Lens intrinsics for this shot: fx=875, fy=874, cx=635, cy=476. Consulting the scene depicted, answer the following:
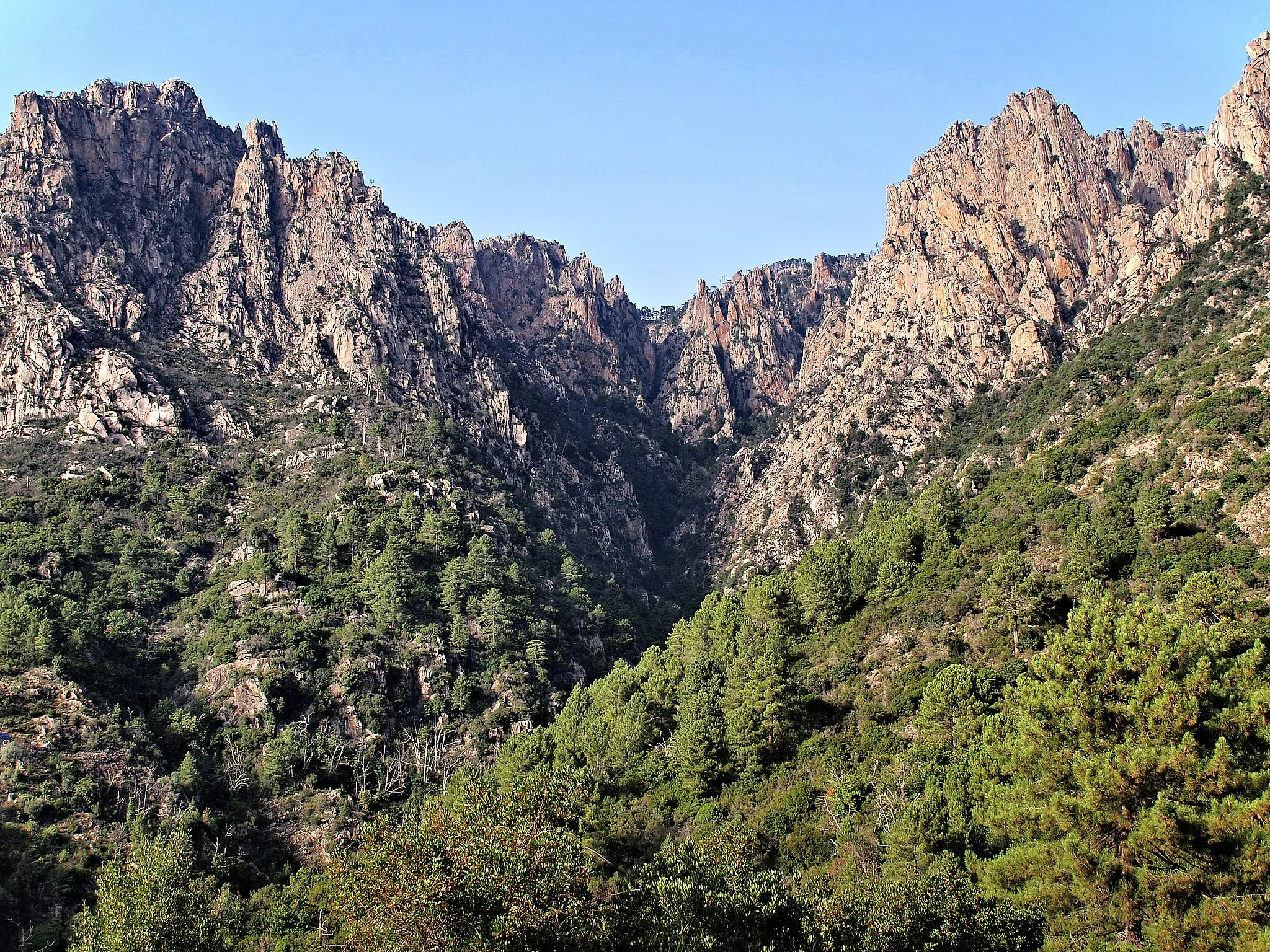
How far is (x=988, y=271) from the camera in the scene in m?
140

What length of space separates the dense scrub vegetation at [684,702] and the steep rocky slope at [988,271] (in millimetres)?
9810

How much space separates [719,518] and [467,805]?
423 ft

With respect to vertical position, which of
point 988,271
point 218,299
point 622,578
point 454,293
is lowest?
point 622,578

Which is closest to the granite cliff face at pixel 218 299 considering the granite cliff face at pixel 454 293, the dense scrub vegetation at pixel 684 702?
the granite cliff face at pixel 454 293

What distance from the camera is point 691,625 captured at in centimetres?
8319

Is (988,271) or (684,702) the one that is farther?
(988,271)

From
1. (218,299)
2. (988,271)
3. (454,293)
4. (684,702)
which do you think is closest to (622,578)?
(454,293)

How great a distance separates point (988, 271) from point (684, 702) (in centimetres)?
10494

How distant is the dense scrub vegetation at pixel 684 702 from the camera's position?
91.7ft

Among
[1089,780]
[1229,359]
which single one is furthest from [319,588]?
[1229,359]

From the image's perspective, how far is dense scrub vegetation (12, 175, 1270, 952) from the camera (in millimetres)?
27938

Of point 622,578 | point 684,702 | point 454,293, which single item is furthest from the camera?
point 454,293

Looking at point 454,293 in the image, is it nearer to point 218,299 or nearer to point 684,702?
point 218,299

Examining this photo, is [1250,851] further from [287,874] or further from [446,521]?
[446,521]
